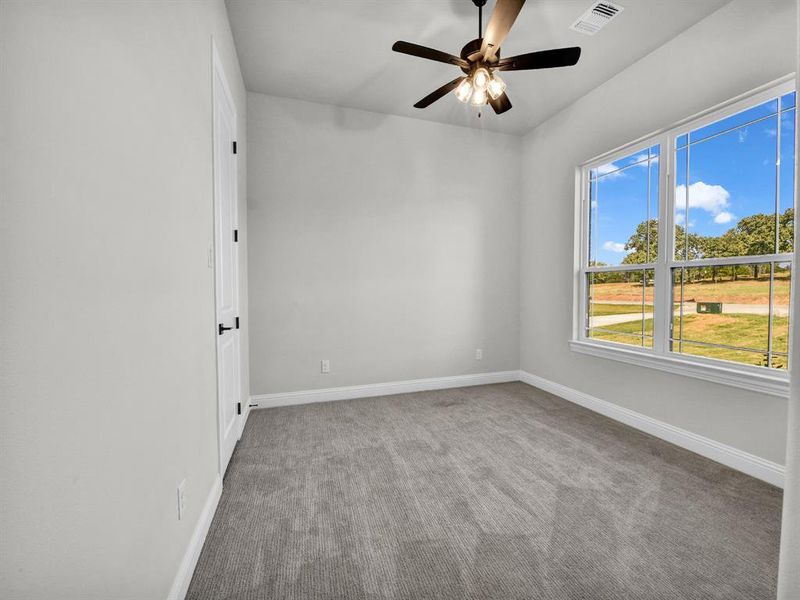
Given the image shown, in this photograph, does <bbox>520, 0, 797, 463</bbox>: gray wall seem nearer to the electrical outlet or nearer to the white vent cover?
the white vent cover

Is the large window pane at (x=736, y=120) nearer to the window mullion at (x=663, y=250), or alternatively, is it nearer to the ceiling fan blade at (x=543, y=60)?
the window mullion at (x=663, y=250)

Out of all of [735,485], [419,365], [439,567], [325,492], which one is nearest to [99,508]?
[439,567]

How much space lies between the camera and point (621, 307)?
10.7 ft

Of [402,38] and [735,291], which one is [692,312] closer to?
[735,291]

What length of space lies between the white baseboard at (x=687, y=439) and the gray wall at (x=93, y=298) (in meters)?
3.10

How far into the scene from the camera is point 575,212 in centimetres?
365

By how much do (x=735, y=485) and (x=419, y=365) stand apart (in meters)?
2.59

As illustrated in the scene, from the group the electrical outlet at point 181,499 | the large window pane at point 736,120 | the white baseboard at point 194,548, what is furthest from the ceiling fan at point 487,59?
the white baseboard at point 194,548

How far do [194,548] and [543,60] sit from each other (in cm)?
300

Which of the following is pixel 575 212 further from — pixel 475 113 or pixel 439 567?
pixel 439 567

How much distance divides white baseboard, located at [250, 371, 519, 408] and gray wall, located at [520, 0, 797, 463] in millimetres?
484

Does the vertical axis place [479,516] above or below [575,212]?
below

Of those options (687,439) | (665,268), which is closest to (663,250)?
(665,268)

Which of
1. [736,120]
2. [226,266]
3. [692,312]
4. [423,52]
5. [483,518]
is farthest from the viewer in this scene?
[692,312]
